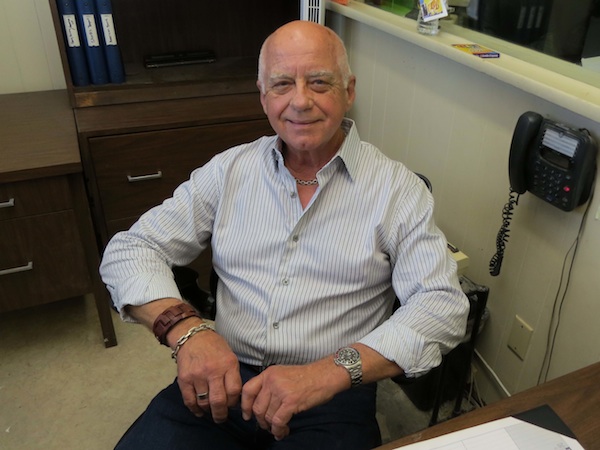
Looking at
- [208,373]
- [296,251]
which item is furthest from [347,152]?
[208,373]

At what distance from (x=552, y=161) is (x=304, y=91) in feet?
1.92

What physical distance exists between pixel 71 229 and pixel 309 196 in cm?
93

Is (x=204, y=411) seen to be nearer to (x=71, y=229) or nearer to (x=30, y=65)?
(x=71, y=229)

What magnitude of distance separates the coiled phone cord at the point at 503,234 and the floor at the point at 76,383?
0.62 m

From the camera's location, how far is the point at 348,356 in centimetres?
97

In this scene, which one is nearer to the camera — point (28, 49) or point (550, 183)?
point (550, 183)

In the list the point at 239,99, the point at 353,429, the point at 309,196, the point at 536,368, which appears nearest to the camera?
the point at 353,429

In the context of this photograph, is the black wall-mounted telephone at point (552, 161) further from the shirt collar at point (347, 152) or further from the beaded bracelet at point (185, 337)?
the beaded bracelet at point (185, 337)

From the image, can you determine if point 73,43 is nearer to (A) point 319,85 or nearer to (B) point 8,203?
(B) point 8,203

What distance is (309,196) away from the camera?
1.20 m

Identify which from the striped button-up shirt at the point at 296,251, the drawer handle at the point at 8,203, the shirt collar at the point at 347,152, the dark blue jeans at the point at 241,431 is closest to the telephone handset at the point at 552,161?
the striped button-up shirt at the point at 296,251

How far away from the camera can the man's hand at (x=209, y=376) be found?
95 cm

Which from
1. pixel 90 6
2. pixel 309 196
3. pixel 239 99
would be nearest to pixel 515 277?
pixel 309 196

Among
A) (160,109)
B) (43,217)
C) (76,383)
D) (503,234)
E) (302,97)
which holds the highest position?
(302,97)
